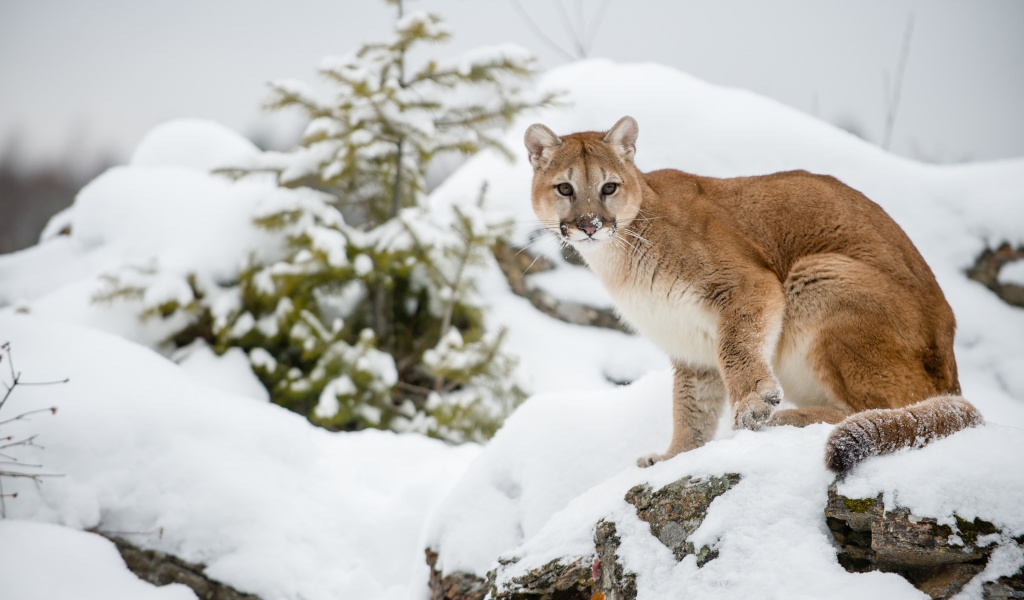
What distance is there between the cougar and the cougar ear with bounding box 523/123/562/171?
0.01 metres

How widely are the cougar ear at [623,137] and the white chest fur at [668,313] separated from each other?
2.24 ft

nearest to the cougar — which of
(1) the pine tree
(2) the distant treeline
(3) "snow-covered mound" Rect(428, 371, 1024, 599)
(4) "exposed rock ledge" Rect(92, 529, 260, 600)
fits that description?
(3) "snow-covered mound" Rect(428, 371, 1024, 599)

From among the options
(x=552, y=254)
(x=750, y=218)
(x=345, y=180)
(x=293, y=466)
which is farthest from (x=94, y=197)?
(x=750, y=218)

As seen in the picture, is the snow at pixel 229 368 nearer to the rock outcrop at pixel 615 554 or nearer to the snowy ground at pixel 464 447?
the snowy ground at pixel 464 447

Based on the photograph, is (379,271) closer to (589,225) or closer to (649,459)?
(589,225)

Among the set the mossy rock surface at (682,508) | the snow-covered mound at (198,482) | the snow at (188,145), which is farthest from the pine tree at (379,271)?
the mossy rock surface at (682,508)

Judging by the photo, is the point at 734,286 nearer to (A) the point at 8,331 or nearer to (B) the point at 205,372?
(A) the point at 8,331

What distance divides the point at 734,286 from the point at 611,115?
5.99 meters

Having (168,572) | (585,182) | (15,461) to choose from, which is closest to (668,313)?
(585,182)

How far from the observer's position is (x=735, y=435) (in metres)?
3.16

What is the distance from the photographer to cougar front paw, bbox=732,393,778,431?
3318 millimetres

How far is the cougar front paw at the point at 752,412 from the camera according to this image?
3318 millimetres

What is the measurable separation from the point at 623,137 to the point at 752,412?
1.88 m

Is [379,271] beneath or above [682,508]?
beneath
